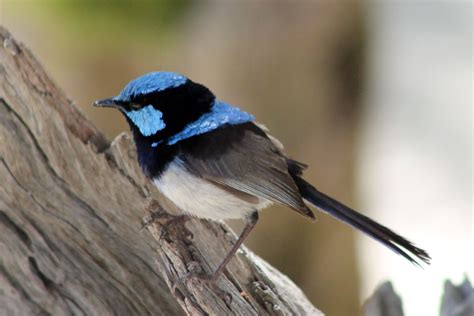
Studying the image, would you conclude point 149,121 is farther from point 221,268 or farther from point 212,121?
point 221,268

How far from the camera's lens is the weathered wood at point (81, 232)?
2562 mm

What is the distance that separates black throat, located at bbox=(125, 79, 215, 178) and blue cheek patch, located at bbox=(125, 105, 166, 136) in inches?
0.5

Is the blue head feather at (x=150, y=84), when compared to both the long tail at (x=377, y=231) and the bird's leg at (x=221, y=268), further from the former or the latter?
the long tail at (x=377, y=231)

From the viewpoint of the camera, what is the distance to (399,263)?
5496mm

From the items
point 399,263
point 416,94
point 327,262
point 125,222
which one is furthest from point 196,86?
point 416,94

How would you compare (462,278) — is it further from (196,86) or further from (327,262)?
(327,262)

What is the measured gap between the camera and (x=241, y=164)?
8.68 feet

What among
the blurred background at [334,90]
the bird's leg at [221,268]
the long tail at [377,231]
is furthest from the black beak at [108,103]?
the blurred background at [334,90]

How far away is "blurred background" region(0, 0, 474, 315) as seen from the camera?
484 cm

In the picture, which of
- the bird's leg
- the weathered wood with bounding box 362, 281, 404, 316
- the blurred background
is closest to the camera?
the bird's leg

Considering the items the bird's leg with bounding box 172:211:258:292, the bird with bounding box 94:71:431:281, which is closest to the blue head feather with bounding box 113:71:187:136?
the bird with bounding box 94:71:431:281

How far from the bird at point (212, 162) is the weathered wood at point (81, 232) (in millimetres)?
149

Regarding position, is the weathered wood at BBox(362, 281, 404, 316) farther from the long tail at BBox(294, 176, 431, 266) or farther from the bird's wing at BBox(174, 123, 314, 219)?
the bird's wing at BBox(174, 123, 314, 219)

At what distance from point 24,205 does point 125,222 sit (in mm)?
336
